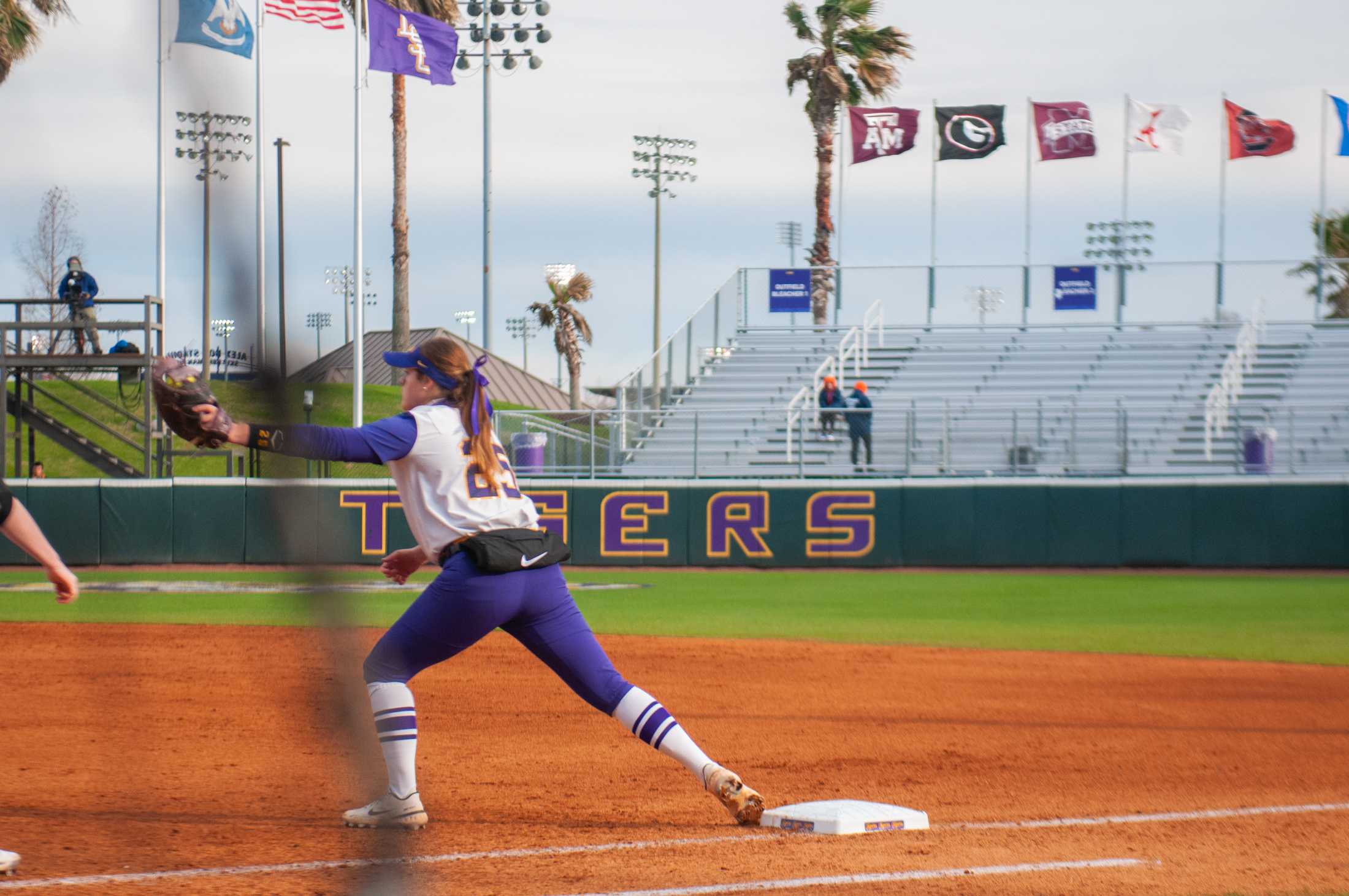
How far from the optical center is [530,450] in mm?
21500

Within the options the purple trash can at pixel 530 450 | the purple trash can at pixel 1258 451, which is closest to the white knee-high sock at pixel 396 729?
the purple trash can at pixel 530 450

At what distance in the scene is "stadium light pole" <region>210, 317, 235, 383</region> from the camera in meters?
1.87

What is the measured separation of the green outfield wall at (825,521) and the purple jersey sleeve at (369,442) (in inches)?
571

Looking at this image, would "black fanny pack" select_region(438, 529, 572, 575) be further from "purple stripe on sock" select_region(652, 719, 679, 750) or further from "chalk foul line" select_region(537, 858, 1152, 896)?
"chalk foul line" select_region(537, 858, 1152, 896)

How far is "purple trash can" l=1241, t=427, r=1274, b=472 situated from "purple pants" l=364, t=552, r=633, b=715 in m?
18.0

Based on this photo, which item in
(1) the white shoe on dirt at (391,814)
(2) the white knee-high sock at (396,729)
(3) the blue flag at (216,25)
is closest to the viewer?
(3) the blue flag at (216,25)

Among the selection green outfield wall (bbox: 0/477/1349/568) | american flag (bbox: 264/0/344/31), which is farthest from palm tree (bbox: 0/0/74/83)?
green outfield wall (bbox: 0/477/1349/568)

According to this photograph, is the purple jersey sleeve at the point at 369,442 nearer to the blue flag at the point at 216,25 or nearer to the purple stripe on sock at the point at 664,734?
the blue flag at the point at 216,25

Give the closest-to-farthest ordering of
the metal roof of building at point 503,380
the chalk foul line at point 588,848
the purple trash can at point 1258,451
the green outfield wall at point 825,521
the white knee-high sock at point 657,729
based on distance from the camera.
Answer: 1. the chalk foul line at point 588,848
2. the white knee-high sock at point 657,729
3. the green outfield wall at point 825,521
4. the purple trash can at point 1258,451
5. the metal roof of building at point 503,380

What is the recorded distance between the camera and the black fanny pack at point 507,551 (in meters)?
4.82

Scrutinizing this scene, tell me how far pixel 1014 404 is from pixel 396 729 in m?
22.6

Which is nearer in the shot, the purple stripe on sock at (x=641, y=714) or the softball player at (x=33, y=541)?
the softball player at (x=33, y=541)

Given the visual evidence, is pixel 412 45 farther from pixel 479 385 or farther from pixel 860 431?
pixel 479 385

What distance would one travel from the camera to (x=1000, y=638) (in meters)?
12.3
